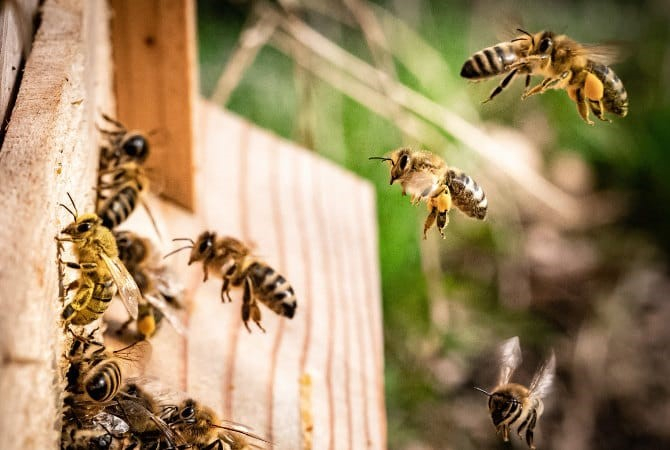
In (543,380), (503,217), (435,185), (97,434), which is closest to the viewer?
(97,434)

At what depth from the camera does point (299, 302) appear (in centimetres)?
256

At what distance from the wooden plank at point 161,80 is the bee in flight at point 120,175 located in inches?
8.5

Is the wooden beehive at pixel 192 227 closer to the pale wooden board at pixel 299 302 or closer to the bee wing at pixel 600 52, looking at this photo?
the pale wooden board at pixel 299 302

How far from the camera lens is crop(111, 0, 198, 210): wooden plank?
2.61 metres

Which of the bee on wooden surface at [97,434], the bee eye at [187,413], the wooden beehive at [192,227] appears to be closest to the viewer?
the wooden beehive at [192,227]

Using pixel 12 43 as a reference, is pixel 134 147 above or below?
above

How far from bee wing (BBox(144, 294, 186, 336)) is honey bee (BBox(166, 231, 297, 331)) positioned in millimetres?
137

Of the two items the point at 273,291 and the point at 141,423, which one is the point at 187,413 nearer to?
the point at 141,423

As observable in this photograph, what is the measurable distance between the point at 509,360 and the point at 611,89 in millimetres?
678

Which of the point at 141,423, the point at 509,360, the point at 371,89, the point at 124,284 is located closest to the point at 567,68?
the point at 509,360

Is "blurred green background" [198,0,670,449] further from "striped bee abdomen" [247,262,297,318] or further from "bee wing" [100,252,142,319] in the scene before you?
"bee wing" [100,252,142,319]

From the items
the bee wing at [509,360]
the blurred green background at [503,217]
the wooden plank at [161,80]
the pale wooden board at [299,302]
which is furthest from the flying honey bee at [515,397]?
the blurred green background at [503,217]

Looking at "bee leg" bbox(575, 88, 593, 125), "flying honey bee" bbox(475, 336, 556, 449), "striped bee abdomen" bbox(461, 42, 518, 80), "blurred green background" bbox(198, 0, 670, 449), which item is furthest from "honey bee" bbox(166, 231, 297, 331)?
"blurred green background" bbox(198, 0, 670, 449)

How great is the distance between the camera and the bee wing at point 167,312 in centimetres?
213
